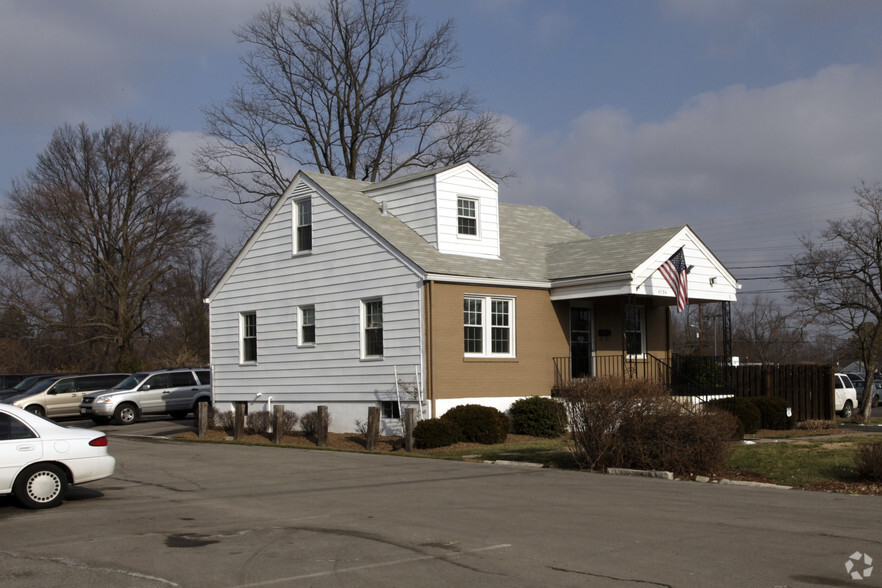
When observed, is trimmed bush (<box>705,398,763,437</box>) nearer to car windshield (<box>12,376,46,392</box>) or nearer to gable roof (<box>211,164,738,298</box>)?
gable roof (<box>211,164,738,298</box>)

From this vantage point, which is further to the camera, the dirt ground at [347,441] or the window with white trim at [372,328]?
the window with white trim at [372,328]

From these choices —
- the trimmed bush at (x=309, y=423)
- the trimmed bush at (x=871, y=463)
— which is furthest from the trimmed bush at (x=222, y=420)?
the trimmed bush at (x=871, y=463)

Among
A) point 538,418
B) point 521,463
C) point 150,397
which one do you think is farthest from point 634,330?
point 150,397

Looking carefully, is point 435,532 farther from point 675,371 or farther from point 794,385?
point 794,385

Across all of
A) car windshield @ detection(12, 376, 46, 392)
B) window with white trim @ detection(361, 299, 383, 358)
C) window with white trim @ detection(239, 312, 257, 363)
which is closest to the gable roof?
window with white trim @ detection(239, 312, 257, 363)

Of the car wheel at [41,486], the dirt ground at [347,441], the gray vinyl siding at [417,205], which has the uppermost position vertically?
the gray vinyl siding at [417,205]

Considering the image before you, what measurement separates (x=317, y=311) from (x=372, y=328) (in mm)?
2313

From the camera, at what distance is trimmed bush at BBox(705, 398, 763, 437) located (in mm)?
23391

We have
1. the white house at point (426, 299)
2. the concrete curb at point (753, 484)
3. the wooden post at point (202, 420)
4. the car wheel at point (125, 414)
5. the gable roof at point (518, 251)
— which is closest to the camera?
the concrete curb at point (753, 484)

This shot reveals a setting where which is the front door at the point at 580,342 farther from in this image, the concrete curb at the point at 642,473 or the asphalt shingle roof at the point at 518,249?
the concrete curb at the point at 642,473

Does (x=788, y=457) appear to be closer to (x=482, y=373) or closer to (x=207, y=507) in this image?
(x=482, y=373)

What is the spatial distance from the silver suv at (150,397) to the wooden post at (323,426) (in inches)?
444

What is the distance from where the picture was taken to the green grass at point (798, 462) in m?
14.4

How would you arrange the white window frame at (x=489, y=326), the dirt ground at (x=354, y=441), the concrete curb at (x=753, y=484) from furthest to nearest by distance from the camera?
the white window frame at (x=489, y=326) → the dirt ground at (x=354, y=441) → the concrete curb at (x=753, y=484)
